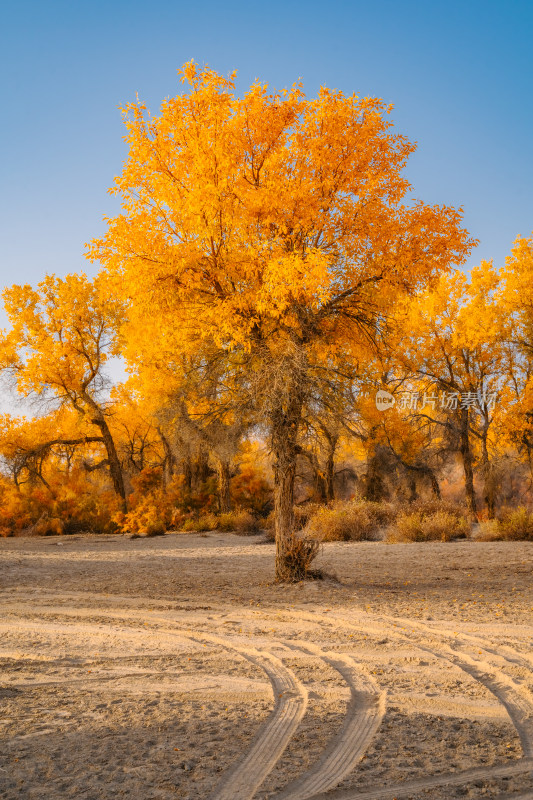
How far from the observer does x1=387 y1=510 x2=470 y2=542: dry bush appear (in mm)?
16516

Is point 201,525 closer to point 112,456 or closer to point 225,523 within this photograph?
point 225,523

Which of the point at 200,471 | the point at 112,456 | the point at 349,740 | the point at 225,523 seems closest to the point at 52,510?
the point at 112,456

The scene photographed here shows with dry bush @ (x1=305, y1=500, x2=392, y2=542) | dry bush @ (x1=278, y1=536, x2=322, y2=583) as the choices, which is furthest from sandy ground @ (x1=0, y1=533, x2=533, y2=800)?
dry bush @ (x1=305, y1=500, x2=392, y2=542)

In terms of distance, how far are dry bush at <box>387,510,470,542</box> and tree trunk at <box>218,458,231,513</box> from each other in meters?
7.85

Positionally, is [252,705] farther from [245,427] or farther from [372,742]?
[245,427]

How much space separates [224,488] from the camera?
23.5m

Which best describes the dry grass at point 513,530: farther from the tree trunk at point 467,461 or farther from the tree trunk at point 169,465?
the tree trunk at point 169,465

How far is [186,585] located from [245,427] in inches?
117

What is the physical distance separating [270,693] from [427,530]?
1290cm

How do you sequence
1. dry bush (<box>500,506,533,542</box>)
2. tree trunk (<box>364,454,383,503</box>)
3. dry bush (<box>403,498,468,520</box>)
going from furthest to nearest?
1. tree trunk (<box>364,454,383,503</box>)
2. dry bush (<box>403,498,468,520</box>)
3. dry bush (<box>500,506,533,542</box>)

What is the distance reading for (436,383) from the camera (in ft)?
77.6

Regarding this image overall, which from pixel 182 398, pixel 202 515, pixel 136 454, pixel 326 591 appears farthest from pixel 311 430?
pixel 136 454

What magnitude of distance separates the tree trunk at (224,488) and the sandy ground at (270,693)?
531 inches

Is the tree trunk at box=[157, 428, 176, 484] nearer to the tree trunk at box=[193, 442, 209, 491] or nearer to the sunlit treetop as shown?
the tree trunk at box=[193, 442, 209, 491]
